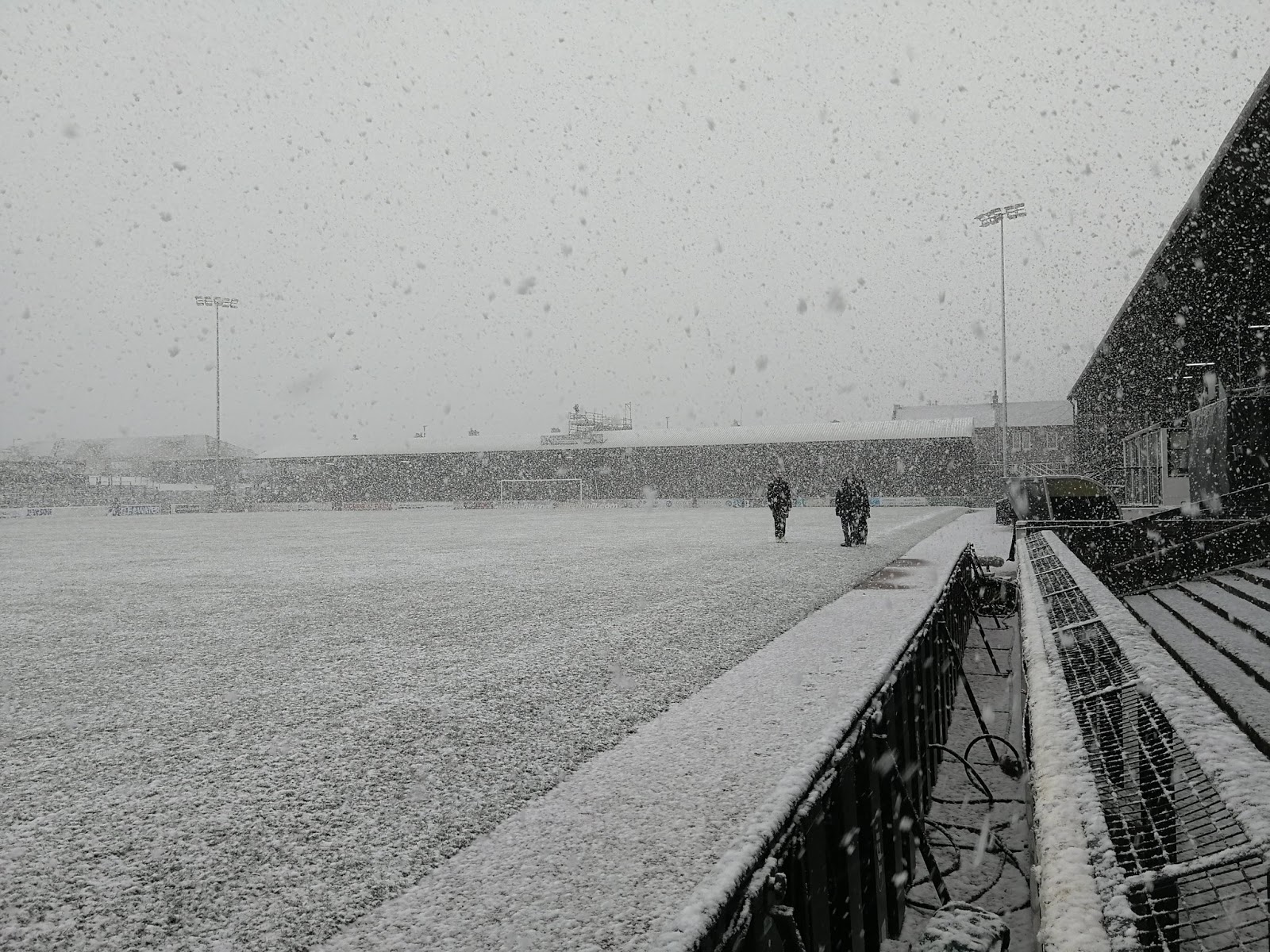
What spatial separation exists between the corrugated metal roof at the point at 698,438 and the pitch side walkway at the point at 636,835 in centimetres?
4821

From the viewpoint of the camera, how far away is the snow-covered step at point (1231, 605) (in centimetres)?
719

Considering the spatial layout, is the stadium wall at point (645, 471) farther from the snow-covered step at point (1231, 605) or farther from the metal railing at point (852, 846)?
the metal railing at point (852, 846)

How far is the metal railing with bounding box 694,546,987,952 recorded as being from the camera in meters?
2.19

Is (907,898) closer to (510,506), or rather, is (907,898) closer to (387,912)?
(387,912)

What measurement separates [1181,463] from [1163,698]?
21141mm

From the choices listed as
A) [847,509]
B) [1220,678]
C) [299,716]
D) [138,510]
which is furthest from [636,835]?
[138,510]

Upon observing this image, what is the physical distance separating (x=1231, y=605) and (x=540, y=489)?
51704 millimetres

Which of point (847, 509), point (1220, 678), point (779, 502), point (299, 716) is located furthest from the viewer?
point (779, 502)

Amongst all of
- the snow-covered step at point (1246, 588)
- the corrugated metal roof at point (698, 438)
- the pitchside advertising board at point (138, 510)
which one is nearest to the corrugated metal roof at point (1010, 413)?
the corrugated metal roof at point (698, 438)

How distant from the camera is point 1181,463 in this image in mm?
20531

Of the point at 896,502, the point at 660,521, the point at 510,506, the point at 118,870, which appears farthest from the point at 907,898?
the point at 510,506

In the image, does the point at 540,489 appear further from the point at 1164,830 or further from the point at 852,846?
the point at 1164,830

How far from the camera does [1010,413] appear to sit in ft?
265

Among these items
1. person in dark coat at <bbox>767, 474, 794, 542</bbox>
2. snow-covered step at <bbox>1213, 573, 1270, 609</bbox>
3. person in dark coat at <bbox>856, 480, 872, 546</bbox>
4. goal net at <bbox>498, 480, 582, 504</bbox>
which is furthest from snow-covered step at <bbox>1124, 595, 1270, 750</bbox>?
goal net at <bbox>498, 480, 582, 504</bbox>
